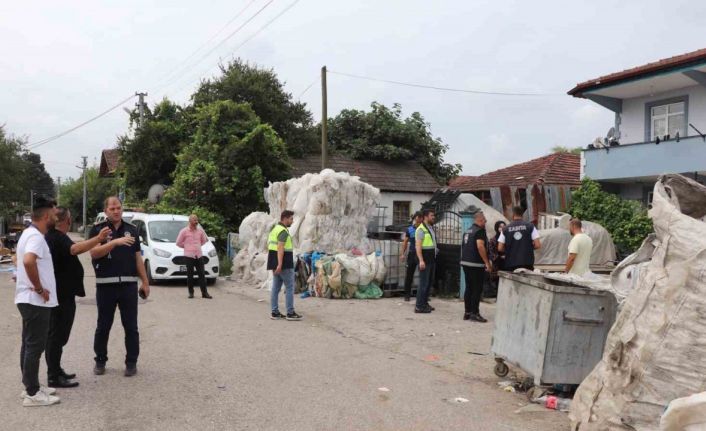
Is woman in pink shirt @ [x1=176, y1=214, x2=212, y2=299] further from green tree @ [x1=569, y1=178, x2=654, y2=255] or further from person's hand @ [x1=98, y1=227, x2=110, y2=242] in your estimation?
green tree @ [x1=569, y1=178, x2=654, y2=255]

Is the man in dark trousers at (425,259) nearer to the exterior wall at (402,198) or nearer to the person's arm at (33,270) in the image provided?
the person's arm at (33,270)

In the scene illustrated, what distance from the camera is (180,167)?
2172 cm

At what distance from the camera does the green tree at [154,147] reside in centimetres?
2420

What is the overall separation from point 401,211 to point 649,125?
1208 cm

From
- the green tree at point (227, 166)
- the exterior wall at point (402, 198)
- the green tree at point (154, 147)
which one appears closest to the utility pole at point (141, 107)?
the green tree at point (154, 147)

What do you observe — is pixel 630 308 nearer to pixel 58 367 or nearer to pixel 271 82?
pixel 58 367

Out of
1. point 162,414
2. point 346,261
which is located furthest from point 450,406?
point 346,261

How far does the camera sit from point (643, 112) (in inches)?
741

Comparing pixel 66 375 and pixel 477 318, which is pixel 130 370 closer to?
pixel 66 375

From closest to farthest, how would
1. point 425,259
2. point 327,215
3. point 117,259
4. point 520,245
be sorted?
point 117,259
point 520,245
point 425,259
point 327,215

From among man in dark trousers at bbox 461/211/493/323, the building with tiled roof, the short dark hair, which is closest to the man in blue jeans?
man in dark trousers at bbox 461/211/493/323

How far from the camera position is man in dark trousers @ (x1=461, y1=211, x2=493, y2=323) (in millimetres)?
9523

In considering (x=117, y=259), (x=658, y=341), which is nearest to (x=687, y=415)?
(x=658, y=341)

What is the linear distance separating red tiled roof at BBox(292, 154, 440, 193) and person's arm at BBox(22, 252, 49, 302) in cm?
2180
